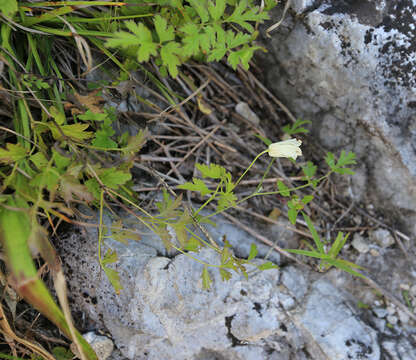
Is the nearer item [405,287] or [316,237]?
[316,237]

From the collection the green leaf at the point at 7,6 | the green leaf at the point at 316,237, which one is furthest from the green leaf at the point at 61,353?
the green leaf at the point at 7,6

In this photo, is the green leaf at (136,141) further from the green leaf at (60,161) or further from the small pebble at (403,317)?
the small pebble at (403,317)

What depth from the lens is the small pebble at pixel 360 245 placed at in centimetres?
214

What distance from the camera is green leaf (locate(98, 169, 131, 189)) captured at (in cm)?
143

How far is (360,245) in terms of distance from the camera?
7.01ft

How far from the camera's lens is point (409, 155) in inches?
77.1

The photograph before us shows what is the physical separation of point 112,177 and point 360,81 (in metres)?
1.38

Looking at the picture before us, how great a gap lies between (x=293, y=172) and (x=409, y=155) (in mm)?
637

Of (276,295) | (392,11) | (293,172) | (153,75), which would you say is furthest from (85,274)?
(392,11)

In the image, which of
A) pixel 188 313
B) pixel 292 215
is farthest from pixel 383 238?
pixel 188 313

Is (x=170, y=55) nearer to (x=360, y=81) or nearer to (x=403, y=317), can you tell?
(x=360, y=81)

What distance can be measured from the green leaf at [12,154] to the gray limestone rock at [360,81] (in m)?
1.42

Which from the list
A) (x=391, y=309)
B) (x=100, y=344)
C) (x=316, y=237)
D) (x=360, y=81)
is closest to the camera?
(x=100, y=344)

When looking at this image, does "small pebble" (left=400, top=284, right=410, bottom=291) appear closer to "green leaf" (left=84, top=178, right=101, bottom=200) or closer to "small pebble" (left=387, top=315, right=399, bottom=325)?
"small pebble" (left=387, top=315, right=399, bottom=325)
